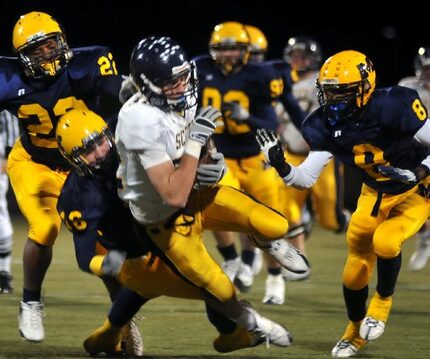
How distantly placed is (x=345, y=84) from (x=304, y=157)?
2876mm

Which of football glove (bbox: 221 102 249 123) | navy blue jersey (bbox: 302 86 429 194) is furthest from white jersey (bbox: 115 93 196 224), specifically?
football glove (bbox: 221 102 249 123)

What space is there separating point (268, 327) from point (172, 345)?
0.75m

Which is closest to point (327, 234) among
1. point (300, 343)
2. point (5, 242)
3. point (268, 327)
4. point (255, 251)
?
point (255, 251)

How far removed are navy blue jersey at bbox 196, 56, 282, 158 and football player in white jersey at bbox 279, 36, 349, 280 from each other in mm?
502

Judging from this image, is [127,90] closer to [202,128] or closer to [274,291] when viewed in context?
[202,128]

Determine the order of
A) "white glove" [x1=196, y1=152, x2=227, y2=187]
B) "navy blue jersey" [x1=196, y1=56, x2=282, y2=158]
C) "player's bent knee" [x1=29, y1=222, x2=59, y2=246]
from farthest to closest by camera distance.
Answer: "navy blue jersey" [x1=196, y1=56, x2=282, y2=158]
"player's bent knee" [x1=29, y1=222, x2=59, y2=246]
"white glove" [x1=196, y1=152, x2=227, y2=187]

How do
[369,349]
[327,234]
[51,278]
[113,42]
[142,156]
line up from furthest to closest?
[113,42] < [327,234] < [51,278] < [369,349] < [142,156]

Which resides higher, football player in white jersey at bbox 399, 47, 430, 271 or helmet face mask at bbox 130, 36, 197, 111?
helmet face mask at bbox 130, 36, 197, 111

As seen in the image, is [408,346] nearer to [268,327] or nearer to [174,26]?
[268,327]

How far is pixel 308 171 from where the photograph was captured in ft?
17.2

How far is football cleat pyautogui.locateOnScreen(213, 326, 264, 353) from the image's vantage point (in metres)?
4.91

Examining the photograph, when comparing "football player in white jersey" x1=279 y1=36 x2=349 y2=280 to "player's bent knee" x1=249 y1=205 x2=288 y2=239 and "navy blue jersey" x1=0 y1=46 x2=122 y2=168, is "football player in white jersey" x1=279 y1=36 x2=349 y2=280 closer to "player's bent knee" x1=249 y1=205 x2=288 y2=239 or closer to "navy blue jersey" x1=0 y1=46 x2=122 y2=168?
"navy blue jersey" x1=0 y1=46 x2=122 y2=168

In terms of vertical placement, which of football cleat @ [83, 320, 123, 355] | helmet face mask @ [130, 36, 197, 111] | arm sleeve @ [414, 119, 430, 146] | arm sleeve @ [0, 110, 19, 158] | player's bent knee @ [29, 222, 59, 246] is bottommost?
arm sleeve @ [0, 110, 19, 158]

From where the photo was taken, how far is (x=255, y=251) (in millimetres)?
7539
